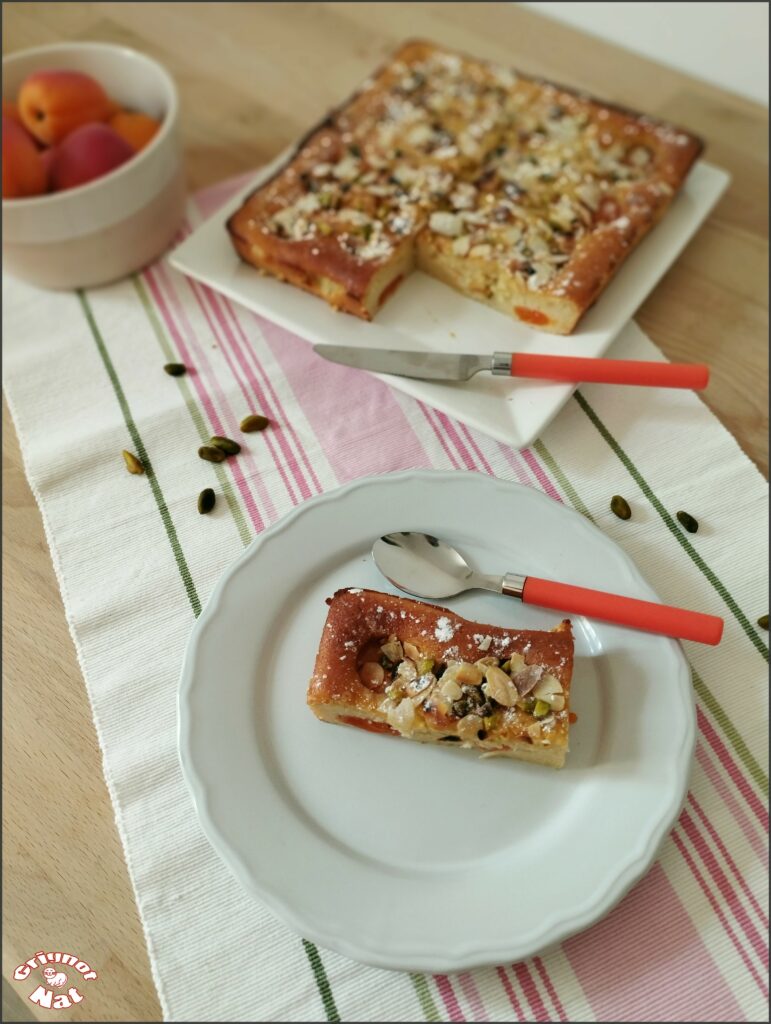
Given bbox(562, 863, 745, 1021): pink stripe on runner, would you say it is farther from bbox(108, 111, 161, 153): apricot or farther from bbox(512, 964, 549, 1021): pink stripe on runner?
bbox(108, 111, 161, 153): apricot

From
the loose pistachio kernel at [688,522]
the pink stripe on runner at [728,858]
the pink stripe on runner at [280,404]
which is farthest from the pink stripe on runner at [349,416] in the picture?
the pink stripe on runner at [728,858]

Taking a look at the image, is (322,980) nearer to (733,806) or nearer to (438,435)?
(733,806)

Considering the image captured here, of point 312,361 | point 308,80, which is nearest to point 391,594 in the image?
point 312,361

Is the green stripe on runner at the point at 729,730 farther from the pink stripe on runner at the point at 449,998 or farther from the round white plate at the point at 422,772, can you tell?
the pink stripe on runner at the point at 449,998

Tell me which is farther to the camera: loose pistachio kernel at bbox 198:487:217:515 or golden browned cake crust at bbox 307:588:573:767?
loose pistachio kernel at bbox 198:487:217:515

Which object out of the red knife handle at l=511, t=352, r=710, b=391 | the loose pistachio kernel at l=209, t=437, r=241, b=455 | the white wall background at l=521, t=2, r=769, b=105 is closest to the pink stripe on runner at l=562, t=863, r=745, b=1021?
the red knife handle at l=511, t=352, r=710, b=391

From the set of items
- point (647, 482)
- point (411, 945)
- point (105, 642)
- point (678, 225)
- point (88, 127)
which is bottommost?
point (105, 642)

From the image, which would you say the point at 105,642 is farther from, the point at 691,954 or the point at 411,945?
the point at 691,954
